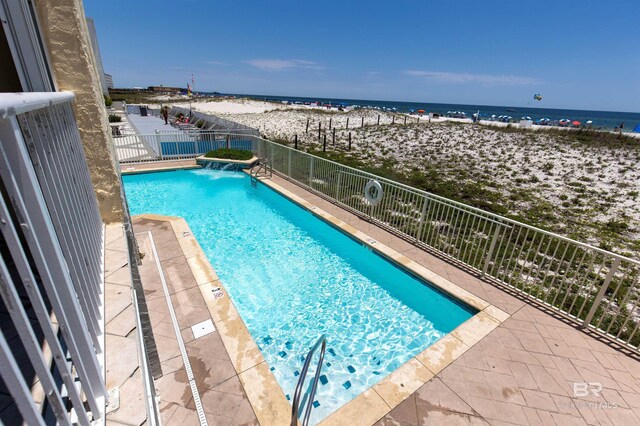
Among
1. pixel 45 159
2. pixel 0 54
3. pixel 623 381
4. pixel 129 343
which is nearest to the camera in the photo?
pixel 45 159

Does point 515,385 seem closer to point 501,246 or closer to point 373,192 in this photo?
point 501,246

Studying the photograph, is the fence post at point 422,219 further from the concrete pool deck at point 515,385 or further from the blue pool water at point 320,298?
the concrete pool deck at point 515,385

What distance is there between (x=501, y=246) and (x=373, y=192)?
11.4ft

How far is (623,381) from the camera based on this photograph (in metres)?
3.75

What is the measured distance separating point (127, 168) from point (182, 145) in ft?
9.92

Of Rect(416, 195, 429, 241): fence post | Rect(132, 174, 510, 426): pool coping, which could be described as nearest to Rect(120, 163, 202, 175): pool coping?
Rect(132, 174, 510, 426): pool coping

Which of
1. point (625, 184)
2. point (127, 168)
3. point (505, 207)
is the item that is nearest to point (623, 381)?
point (505, 207)

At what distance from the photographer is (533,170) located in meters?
14.7

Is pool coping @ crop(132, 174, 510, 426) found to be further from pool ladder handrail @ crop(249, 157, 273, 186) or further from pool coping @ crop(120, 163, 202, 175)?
pool coping @ crop(120, 163, 202, 175)

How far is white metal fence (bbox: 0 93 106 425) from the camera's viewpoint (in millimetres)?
952

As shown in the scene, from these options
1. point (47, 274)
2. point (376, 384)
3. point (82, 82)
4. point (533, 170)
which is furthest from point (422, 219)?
point (533, 170)

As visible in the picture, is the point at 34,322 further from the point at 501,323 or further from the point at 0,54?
the point at 501,323

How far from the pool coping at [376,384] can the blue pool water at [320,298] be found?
0.36 meters

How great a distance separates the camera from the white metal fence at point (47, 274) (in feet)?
3.12
